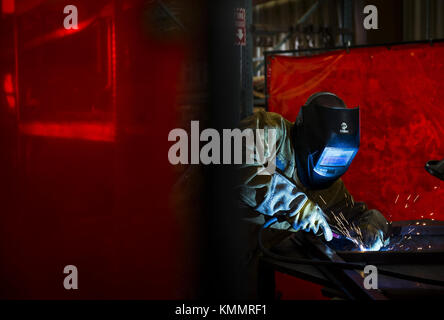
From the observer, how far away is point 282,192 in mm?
2086

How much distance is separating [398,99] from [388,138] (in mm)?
320

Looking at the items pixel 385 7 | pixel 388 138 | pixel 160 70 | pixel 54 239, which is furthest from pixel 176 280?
pixel 385 7

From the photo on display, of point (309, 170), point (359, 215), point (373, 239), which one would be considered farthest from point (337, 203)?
point (373, 239)

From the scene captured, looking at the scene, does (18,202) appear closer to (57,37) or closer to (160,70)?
(57,37)

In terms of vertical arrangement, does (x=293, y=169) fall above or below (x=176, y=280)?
above

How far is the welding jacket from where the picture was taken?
208 cm

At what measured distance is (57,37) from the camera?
169cm

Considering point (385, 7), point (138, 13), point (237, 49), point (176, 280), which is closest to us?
point (237, 49)

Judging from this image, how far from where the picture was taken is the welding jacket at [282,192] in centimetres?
208

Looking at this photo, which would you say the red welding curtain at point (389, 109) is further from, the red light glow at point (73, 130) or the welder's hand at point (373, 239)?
the red light glow at point (73, 130)

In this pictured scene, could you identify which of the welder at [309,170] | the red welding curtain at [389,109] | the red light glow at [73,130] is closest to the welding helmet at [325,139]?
the welder at [309,170]

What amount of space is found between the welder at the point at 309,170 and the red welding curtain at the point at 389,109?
1500 millimetres

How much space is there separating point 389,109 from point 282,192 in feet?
7.06

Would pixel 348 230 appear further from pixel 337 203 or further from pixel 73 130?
pixel 73 130
